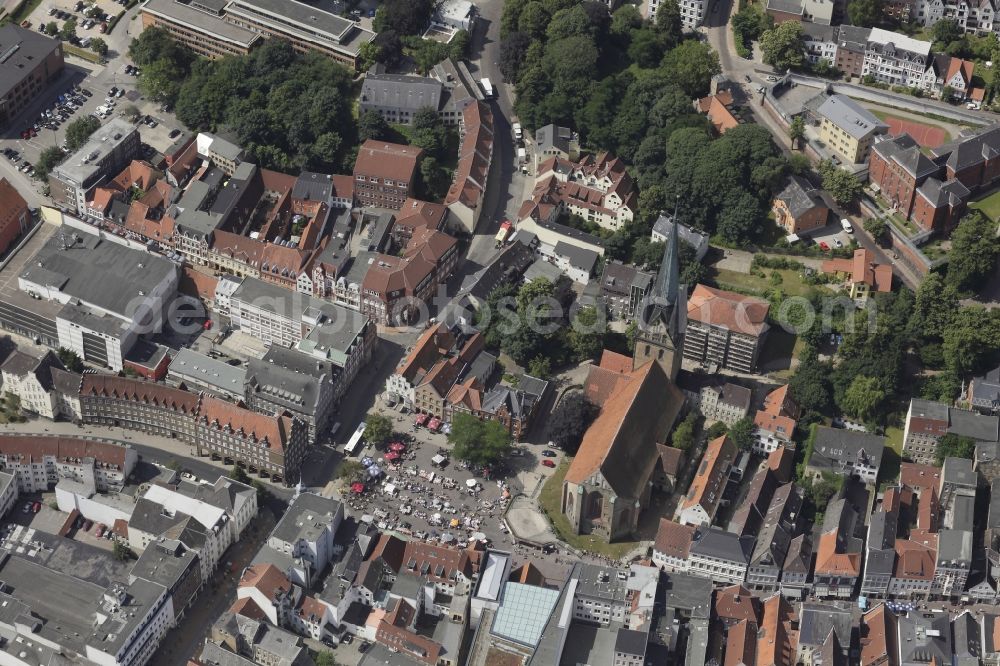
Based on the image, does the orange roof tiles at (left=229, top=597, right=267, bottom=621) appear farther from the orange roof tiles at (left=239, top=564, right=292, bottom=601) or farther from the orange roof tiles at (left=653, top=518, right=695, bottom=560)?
the orange roof tiles at (left=653, top=518, right=695, bottom=560)

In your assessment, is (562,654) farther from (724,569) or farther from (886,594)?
(886,594)

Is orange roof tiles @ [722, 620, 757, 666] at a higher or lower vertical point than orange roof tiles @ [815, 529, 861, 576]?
lower

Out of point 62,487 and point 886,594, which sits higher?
point 62,487

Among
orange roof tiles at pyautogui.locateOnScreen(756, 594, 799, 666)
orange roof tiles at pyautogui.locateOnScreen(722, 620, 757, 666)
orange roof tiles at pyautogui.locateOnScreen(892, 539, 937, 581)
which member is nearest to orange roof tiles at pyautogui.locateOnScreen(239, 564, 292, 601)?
orange roof tiles at pyautogui.locateOnScreen(722, 620, 757, 666)

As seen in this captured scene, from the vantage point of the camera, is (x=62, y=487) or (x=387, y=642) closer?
(x=387, y=642)

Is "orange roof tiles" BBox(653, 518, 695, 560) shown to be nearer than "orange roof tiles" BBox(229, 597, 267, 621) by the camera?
No

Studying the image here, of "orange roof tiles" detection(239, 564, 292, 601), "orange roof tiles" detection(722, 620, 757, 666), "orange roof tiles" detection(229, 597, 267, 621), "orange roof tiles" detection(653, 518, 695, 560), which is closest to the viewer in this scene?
"orange roof tiles" detection(722, 620, 757, 666)

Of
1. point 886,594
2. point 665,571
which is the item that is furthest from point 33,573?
point 886,594

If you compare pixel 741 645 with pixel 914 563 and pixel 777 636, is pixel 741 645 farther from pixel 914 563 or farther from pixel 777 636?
pixel 914 563
